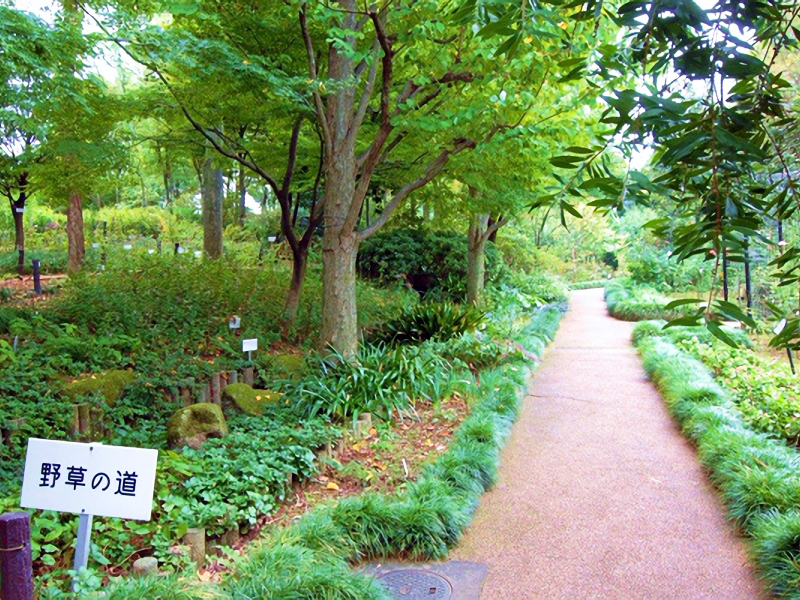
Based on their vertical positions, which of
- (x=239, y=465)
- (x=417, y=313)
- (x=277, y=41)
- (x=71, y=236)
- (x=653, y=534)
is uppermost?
(x=277, y=41)

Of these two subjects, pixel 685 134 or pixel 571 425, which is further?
pixel 571 425

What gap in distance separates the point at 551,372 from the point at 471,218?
277cm

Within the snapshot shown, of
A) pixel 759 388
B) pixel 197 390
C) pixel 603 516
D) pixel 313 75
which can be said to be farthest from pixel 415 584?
pixel 759 388

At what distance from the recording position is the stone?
2.96 m

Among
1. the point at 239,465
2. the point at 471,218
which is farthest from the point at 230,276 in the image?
the point at 239,465

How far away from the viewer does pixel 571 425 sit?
6.57m

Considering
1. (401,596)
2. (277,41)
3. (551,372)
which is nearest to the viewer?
(401,596)

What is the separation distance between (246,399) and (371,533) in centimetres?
221

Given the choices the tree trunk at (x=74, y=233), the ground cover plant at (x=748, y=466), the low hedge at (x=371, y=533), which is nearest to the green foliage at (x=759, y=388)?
the ground cover plant at (x=748, y=466)

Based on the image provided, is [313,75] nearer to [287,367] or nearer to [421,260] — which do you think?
[287,367]

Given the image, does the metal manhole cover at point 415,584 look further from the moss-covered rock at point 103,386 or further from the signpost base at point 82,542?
the moss-covered rock at point 103,386

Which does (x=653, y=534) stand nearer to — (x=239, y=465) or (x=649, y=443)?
(x=649, y=443)

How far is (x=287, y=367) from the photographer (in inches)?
261

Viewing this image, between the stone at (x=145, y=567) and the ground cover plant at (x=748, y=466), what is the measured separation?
319cm
